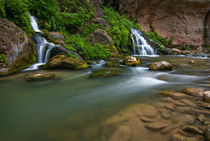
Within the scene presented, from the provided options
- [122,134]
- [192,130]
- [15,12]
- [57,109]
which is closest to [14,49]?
[15,12]

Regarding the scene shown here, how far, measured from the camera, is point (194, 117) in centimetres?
139

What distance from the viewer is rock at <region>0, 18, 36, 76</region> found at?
11.9 ft

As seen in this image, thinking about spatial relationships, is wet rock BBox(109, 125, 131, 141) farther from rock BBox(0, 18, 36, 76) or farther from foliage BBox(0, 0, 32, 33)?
foliage BBox(0, 0, 32, 33)

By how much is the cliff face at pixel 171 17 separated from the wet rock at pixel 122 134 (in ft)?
68.9

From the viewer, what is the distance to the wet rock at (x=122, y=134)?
3.80 feet

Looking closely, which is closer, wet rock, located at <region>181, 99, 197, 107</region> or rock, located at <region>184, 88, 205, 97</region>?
wet rock, located at <region>181, 99, 197, 107</region>

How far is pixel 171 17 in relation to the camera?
19.3 m

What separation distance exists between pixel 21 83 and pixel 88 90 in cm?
191

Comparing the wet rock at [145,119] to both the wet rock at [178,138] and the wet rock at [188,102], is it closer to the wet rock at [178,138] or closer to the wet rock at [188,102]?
the wet rock at [178,138]

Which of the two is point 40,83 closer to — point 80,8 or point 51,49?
point 51,49

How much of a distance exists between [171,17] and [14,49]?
22.9 meters

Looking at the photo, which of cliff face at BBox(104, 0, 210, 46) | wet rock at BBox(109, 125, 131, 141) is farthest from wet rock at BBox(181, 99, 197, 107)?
cliff face at BBox(104, 0, 210, 46)

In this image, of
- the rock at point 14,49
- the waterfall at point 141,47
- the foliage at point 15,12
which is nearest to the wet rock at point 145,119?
the rock at point 14,49

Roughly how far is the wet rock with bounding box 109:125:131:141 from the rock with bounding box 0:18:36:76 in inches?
159
